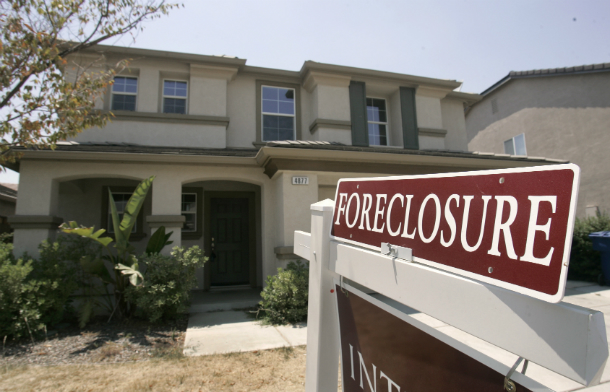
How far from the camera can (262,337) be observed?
17.9 ft

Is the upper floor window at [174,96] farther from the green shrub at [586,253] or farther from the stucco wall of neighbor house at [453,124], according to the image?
the green shrub at [586,253]

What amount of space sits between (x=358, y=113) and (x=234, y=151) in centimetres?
418

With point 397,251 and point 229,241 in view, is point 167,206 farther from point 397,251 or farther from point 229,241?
point 397,251

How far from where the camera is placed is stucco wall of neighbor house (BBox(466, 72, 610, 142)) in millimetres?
12625

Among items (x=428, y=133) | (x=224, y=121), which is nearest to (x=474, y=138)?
(x=428, y=133)

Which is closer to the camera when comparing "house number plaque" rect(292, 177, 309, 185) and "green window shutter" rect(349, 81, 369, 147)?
"house number plaque" rect(292, 177, 309, 185)

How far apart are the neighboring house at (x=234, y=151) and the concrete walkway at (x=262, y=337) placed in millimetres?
1811

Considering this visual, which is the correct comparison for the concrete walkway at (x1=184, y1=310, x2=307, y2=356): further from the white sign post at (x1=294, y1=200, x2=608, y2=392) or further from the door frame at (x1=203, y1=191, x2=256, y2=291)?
the white sign post at (x1=294, y1=200, x2=608, y2=392)

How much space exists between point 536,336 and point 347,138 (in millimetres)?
9419

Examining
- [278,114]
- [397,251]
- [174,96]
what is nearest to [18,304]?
[174,96]

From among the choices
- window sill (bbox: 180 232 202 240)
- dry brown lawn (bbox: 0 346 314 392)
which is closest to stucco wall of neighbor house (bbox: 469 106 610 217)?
dry brown lawn (bbox: 0 346 314 392)

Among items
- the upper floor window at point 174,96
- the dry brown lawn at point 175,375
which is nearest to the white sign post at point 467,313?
the dry brown lawn at point 175,375

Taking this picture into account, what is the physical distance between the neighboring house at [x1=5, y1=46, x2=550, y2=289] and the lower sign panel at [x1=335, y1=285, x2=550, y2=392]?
5.81 meters

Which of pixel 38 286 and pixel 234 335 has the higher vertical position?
pixel 38 286
